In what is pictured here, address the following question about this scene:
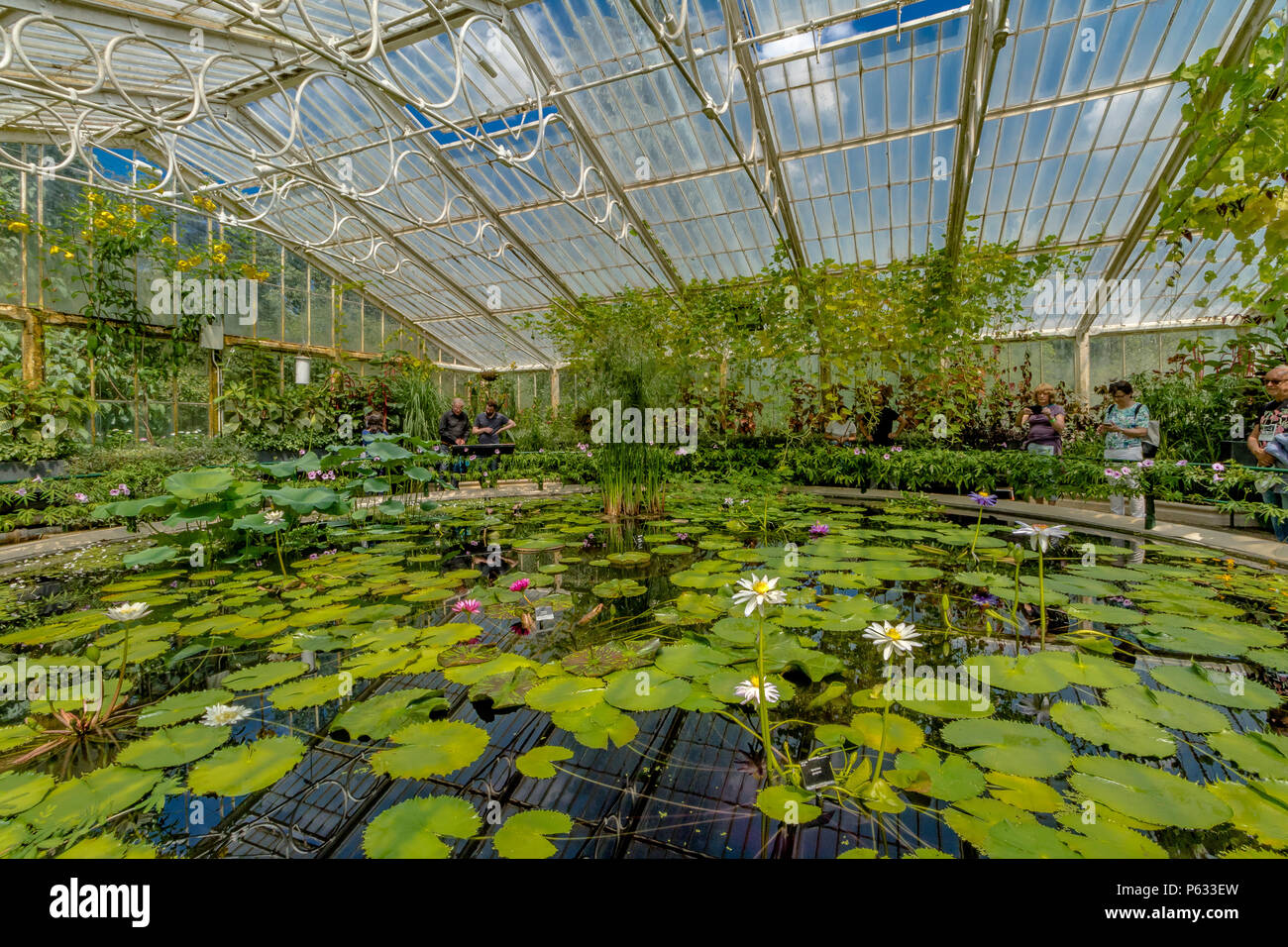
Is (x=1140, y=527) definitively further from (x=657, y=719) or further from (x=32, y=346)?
(x=32, y=346)

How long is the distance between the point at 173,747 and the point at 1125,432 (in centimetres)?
670

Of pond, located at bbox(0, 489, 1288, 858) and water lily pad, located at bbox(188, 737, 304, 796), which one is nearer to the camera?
pond, located at bbox(0, 489, 1288, 858)

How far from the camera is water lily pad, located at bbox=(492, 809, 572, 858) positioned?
932 mm

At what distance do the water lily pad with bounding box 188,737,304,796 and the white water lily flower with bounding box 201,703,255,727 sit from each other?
5.0 inches

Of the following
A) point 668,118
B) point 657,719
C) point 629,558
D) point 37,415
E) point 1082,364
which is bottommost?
point 657,719

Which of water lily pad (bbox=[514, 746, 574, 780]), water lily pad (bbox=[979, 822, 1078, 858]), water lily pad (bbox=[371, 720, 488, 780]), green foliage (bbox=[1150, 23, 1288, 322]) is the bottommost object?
water lily pad (bbox=[514, 746, 574, 780])

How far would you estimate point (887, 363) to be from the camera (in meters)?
7.39

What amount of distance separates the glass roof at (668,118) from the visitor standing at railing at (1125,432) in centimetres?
186

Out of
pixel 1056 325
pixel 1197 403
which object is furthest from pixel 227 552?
pixel 1056 325

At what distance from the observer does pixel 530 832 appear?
0.99 m

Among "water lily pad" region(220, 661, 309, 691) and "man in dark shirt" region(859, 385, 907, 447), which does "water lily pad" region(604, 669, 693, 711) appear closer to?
"water lily pad" region(220, 661, 309, 691)

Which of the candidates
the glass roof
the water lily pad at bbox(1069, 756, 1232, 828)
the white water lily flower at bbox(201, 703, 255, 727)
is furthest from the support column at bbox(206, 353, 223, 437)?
the water lily pad at bbox(1069, 756, 1232, 828)

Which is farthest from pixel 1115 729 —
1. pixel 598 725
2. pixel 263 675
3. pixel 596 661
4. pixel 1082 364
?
pixel 1082 364
